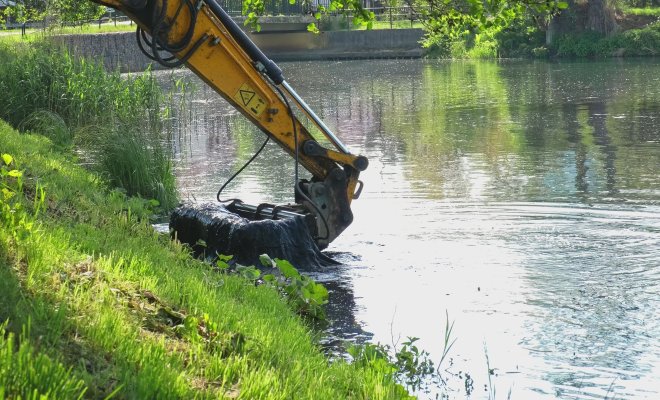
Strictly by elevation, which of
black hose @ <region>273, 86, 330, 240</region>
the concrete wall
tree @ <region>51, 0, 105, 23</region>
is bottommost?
the concrete wall

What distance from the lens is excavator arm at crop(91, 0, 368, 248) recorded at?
10297mm

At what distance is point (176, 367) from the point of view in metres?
5.05

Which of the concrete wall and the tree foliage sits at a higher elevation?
the tree foliage

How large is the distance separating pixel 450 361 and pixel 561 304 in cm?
188

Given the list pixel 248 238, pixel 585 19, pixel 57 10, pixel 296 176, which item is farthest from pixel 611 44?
pixel 248 238

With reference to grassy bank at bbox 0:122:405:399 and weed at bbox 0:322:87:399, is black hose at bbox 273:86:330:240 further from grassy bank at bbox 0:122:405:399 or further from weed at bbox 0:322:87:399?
weed at bbox 0:322:87:399

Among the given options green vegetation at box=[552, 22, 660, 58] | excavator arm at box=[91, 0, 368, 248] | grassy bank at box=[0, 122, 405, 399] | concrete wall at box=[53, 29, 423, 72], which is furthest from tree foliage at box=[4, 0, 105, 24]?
concrete wall at box=[53, 29, 423, 72]

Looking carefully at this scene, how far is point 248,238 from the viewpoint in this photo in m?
10.6

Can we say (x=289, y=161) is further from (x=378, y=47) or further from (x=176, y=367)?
(x=378, y=47)

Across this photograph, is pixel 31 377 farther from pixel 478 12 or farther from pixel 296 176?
pixel 296 176

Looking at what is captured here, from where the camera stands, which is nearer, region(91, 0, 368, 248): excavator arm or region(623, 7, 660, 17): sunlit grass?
region(91, 0, 368, 248): excavator arm

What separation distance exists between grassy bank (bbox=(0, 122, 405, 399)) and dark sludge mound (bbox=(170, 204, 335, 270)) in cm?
221

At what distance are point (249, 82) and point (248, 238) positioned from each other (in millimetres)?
1434

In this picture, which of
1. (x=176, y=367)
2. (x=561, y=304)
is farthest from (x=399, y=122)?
(x=176, y=367)
